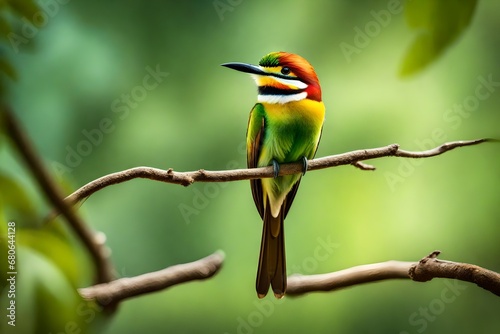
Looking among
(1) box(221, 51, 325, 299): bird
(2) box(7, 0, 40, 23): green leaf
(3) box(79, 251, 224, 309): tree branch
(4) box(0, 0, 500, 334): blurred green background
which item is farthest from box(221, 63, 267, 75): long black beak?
(2) box(7, 0, 40, 23): green leaf

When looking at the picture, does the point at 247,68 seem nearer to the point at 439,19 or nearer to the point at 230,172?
the point at 230,172

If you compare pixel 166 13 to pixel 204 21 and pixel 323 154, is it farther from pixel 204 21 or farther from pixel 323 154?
pixel 323 154

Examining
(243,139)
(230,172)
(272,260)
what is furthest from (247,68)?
(272,260)

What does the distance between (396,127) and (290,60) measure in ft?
1.12

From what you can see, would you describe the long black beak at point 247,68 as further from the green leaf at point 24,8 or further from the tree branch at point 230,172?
the green leaf at point 24,8

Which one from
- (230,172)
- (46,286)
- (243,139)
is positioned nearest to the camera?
(46,286)

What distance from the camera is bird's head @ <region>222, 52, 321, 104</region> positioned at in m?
1.28

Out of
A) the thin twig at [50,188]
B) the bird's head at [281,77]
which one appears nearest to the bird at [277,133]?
the bird's head at [281,77]

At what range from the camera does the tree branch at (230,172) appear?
3.12 ft

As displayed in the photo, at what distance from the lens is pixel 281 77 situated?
1.28 m

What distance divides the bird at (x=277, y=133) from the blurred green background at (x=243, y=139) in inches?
2.7

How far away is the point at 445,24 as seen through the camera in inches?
22.2

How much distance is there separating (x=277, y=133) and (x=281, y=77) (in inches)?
5.0

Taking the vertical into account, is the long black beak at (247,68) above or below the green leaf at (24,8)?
below
